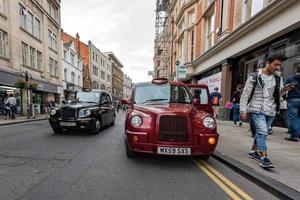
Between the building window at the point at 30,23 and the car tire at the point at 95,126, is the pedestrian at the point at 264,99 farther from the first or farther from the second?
the building window at the point at 30,23

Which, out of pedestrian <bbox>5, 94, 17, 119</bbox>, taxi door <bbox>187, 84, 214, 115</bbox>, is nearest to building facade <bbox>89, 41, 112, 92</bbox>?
pedestrian <bbox>5, 94, 17, 119</bbox>

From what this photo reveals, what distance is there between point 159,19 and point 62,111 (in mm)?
44227

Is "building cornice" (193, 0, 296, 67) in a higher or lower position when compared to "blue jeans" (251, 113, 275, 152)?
higher

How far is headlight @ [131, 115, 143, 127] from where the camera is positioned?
4.08 m

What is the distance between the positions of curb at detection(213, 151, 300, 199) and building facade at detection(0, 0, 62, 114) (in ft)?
52.3

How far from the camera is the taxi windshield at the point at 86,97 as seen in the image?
863 cm

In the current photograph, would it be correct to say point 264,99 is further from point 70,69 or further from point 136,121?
point 70,69

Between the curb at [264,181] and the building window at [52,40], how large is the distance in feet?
85.7

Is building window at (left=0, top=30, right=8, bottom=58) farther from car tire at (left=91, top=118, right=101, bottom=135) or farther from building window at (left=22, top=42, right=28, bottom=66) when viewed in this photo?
car tire at (left=91, top=118, right=101, bottom=135)

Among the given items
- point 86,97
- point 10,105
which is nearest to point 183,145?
point 86,97

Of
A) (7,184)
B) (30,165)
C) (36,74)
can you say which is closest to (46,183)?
(7,184)

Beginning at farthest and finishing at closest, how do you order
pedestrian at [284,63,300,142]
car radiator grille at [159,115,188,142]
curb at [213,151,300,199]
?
pedestrian at [284,63,300,142], car radiator grille at [159,115,188,142], curb at [213,151,300,199]

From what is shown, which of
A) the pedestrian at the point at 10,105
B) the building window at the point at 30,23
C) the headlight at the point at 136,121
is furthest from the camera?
the building window at the point at 30,23

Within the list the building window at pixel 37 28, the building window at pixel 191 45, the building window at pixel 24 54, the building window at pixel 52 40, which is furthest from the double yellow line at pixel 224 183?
the building window at pixel 52 40
